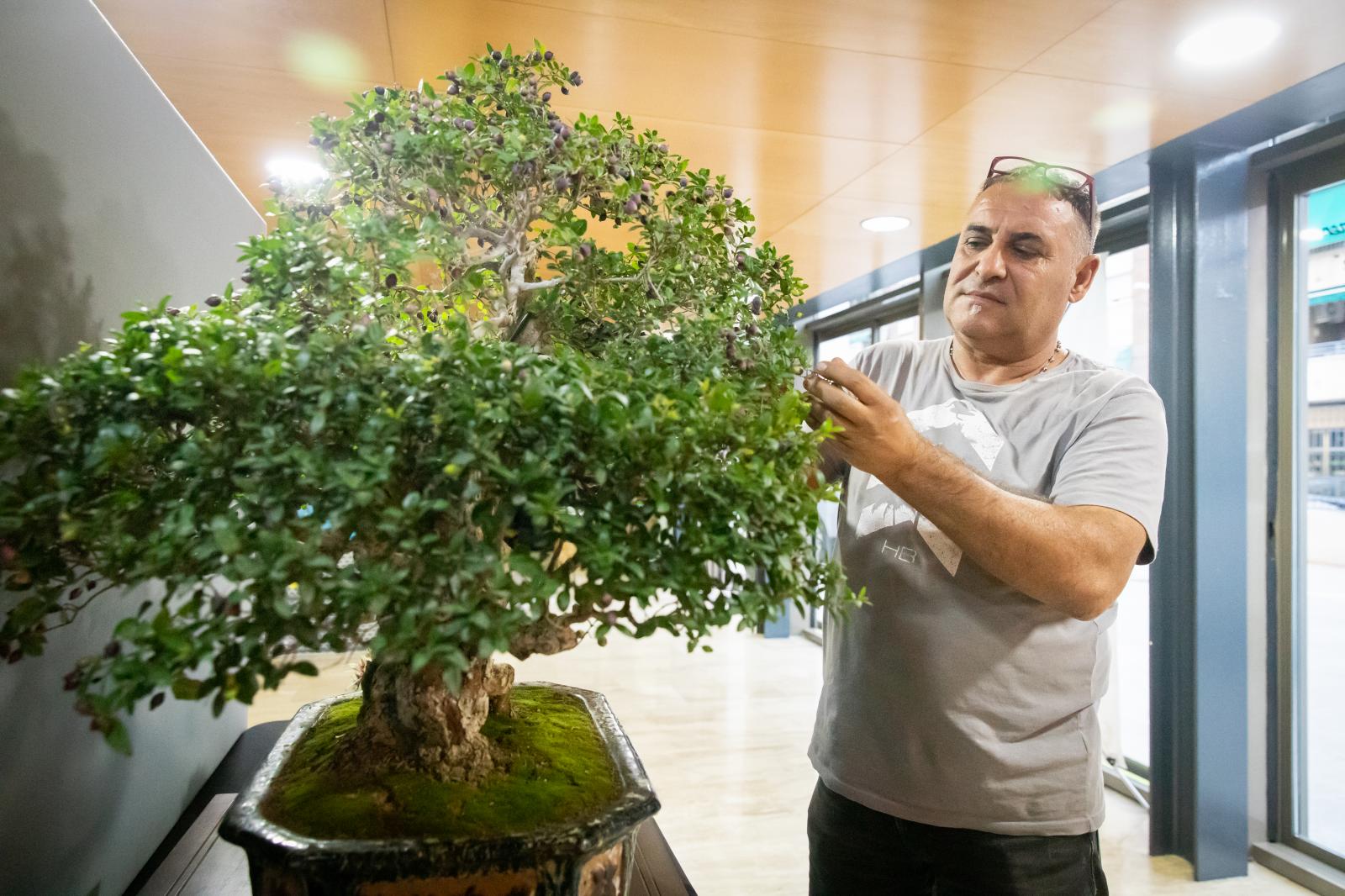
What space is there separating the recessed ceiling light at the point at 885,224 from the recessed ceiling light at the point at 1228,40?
5.71 ft

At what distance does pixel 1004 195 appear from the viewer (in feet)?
5.19

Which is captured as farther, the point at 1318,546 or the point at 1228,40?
the point at 1318,546

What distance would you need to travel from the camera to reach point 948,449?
1.51 m

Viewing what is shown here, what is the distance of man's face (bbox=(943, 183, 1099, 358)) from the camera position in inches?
60.8

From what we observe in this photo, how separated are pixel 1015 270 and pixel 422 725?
119 centimetres

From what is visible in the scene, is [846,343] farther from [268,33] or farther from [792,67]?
[268,33]

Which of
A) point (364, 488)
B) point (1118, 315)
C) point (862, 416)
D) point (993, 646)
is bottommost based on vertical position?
point (993, 646)

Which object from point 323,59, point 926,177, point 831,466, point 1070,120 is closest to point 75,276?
point 831,466

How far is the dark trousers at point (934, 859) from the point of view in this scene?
4.62 ft

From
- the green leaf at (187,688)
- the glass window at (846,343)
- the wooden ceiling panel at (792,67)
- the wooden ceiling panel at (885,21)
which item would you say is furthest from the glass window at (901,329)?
the green leaf at (187,688)

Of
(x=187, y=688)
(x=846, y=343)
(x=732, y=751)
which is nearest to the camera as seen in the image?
(x=187, y=688)

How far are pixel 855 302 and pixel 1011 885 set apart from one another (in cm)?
541

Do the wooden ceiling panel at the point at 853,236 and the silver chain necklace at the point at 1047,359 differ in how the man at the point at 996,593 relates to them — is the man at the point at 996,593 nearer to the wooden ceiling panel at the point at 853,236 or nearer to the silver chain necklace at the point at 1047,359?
the silver chain necklace at the point at 1047,359

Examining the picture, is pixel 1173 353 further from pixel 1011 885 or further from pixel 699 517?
pixel 699 517
